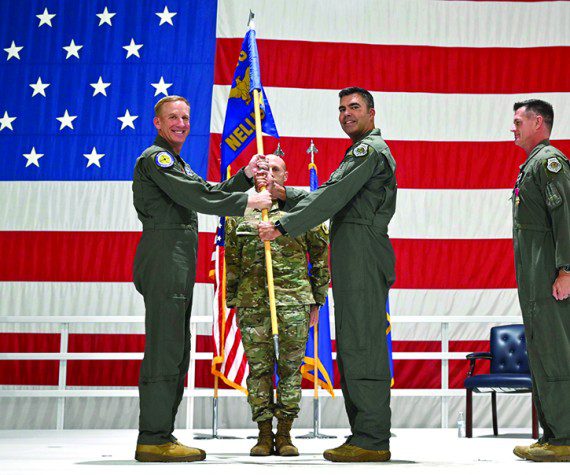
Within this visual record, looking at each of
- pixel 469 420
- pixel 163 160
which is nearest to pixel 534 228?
pixel 163 160

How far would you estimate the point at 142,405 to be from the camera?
156 inches

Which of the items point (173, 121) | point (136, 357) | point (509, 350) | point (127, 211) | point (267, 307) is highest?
point (173, 121)

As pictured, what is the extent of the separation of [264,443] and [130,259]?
3.69m

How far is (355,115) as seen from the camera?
419 cm

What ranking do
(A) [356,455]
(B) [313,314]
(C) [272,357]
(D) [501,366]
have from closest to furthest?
→ (A) [356,455] < (C) [272,357] < (B) [313,314] < (D) [501,366]

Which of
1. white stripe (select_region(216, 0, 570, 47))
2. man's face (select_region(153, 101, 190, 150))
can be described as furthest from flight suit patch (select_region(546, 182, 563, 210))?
white stripe (select_region(216, 0, 570, 47))

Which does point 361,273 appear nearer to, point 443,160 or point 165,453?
point 165,453

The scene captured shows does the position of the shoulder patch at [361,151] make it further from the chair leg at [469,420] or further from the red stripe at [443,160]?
the red stripe at [443,160]

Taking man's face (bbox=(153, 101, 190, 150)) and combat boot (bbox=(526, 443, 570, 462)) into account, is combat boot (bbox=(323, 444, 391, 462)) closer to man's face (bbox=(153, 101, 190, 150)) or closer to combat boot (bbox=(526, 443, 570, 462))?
combat boot (bbox=(526, 443, 570, 462))

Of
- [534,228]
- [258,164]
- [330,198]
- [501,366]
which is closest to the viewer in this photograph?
[330,198]

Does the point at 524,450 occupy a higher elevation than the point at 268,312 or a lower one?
lower

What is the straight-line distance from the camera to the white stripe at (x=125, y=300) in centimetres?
757

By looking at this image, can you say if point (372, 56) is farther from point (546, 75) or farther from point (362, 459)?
point (362, 459)

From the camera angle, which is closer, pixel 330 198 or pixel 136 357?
pixel 330 198
